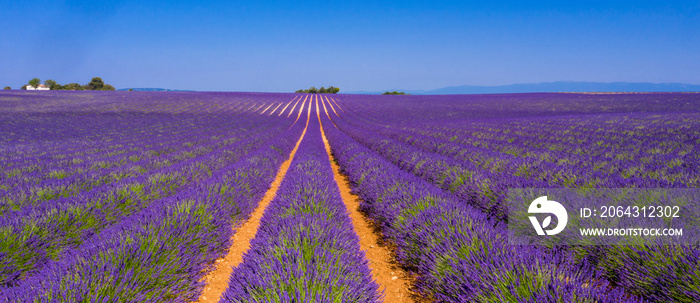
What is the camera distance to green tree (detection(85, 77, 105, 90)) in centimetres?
8581

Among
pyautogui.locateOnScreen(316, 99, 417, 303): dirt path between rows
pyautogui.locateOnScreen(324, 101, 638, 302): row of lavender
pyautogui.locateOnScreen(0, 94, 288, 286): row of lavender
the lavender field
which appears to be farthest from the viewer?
pyautogui.locateOnScreen(316, 99, 417, 303): dirt path between rows

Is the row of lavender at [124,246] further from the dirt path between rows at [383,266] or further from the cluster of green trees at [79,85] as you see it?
the cluster of green trees at [79,85]

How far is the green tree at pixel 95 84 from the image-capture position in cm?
8581

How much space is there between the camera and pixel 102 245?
8.16ft

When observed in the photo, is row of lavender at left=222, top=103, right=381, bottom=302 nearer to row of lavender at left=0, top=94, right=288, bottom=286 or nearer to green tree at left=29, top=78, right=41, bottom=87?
row of lavender at left=0, top=94, right=288, bottom=286

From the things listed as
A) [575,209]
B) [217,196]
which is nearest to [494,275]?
[575,209]

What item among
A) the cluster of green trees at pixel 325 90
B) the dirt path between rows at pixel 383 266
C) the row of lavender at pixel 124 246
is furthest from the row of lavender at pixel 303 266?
the cluster of green trees at pixel 325 90

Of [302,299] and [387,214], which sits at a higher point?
[302,299]

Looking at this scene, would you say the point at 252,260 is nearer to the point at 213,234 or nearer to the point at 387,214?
the point at 213,234

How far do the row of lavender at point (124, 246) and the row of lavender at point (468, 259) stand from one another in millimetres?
2194

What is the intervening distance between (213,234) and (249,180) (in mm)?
2295

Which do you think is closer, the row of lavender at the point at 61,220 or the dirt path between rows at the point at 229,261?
the row of lavender at the point at 61,220


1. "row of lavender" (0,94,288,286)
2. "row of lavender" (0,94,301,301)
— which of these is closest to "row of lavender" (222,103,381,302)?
"row of lavender" (0,94,301,301)

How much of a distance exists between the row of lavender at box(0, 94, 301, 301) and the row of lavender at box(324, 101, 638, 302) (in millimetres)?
2194
